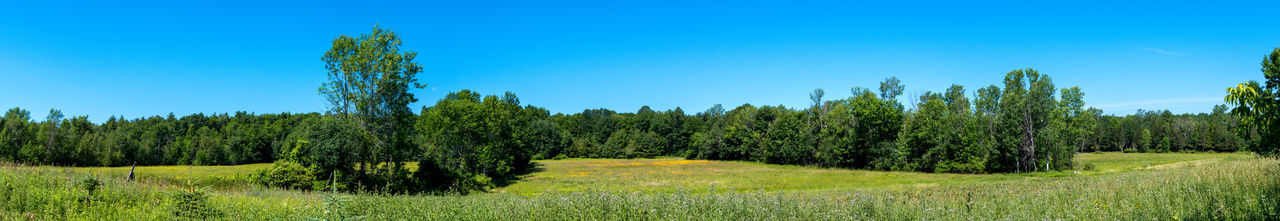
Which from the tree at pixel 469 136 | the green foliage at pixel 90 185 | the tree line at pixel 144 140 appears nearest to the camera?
the green foliage at pixel 90 185

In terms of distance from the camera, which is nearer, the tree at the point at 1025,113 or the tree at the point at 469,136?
the tree at the point at 469,136

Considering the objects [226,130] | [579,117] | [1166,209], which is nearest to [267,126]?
[226,130]

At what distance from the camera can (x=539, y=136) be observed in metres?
90.8

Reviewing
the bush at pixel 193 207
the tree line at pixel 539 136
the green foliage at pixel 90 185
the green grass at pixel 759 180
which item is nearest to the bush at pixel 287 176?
the tree line at pixel 539 136

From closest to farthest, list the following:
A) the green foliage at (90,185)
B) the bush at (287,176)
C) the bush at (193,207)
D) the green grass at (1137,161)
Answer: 1. the bush at (193,207)
2. the green foliage at (90,185)
3. the bush at (287,176)
4. the green grass at (1137,161)

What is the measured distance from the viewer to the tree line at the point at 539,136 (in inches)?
809

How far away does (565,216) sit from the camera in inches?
225

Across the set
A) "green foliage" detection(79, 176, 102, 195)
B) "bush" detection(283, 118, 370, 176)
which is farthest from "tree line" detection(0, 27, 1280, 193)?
"green foliage" detection(79, 176, 102, 195)

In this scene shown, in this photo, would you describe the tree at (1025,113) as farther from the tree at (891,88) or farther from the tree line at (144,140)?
the tree line at (144,140)

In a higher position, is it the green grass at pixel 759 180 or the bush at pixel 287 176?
the bush at pixel 287 176

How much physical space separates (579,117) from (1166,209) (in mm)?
120291

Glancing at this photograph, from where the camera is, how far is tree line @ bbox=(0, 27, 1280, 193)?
20547 mm

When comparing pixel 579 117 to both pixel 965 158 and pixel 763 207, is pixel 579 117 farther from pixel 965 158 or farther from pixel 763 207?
pixel 763 207

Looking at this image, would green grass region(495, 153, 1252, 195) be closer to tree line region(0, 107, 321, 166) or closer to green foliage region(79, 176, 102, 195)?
green foliage region(79, 176, 102, 195)
